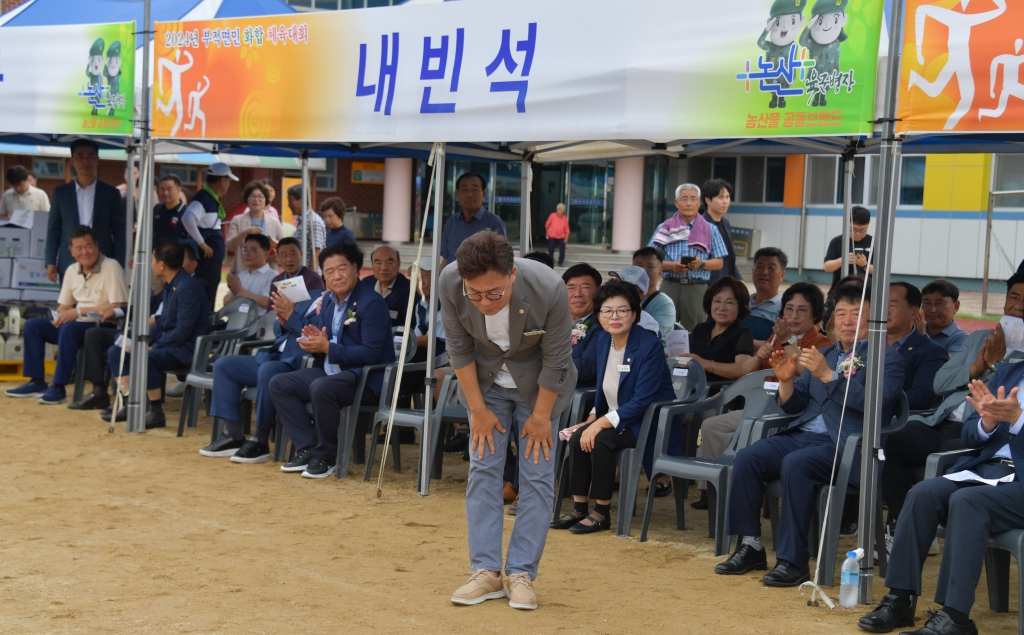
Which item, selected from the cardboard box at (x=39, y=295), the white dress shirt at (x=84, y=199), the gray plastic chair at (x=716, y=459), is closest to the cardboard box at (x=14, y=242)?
the cardboard box at (x=39, y=295)

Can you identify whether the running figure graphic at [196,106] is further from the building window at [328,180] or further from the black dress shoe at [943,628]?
the building window at [328,180]

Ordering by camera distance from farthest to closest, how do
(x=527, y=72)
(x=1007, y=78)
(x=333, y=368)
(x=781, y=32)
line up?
(x=333, y=368) < (x=527, y=72) < (x=781, y=32) < (x=1007, y=78)

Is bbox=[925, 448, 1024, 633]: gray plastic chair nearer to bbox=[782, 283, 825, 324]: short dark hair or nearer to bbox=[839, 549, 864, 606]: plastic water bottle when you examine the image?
bbox=[839, 549, 864, 606]: plastic water bottle

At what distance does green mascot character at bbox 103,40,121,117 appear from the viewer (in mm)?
7367

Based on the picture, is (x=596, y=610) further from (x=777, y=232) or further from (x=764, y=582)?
(x=777, y=232)

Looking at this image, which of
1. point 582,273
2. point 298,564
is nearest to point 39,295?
point 582,273

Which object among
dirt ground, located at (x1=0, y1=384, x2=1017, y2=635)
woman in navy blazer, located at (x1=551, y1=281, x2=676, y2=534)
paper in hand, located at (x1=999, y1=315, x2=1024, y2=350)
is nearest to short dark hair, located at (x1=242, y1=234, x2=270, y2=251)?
dirt ground, located at (x1=0, y1=384, x2=1017, y2=635)

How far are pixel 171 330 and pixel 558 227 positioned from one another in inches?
610

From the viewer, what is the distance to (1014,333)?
5336 mm

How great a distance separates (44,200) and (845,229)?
9.01m

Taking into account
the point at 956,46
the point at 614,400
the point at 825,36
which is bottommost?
the point at 614,400

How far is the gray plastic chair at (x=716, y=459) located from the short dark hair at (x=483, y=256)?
183 cm

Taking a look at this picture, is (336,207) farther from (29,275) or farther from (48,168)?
(48,168)

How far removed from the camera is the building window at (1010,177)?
1919 centimetres
